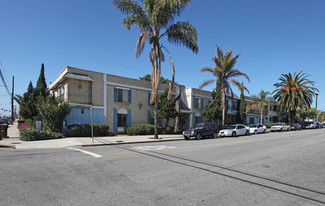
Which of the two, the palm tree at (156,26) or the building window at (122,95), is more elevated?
the palm tree at (156,26)

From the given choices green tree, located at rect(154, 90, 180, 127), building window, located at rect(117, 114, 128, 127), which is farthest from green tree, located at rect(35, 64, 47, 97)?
green tree, located at rect(154, 90, 180, 127)

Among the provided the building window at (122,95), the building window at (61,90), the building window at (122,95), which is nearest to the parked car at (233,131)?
the building window at (122,95)

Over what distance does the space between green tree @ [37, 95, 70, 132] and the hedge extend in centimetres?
100

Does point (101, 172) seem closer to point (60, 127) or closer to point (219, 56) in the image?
point (60, 127)

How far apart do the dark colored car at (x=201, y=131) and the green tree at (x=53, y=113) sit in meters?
10.8

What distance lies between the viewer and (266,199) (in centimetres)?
418

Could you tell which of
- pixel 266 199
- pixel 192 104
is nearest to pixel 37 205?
pixel 266 199

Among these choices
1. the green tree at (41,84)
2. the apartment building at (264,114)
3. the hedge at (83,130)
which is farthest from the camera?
the apartment building at (264,114)

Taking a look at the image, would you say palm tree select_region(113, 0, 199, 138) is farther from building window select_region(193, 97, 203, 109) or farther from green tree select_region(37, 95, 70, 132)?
building window select_region(193, 97, 203, 109)

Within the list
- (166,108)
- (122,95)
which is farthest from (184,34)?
(122,95)

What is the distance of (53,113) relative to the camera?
17.0 meters

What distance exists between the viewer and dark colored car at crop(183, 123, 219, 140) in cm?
1781

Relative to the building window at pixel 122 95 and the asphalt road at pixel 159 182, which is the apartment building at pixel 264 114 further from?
the asphalt road at pixel 159 182

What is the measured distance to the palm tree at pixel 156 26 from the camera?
16.5m
